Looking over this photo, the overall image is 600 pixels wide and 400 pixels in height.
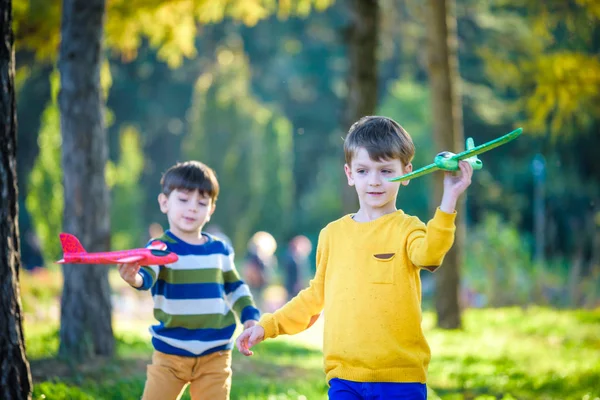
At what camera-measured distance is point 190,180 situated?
4.23 m

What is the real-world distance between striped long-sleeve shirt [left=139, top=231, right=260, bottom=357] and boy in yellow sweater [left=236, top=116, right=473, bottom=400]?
0.84m

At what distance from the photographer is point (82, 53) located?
6930 millimetres

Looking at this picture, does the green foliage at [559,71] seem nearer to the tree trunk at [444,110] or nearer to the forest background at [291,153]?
the forest background at [291,153]

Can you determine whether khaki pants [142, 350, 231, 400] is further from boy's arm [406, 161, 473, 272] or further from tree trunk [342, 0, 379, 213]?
tree trunk [342, 0, 379, 213]

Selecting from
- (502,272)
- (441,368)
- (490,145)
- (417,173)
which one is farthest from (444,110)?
(490,145)

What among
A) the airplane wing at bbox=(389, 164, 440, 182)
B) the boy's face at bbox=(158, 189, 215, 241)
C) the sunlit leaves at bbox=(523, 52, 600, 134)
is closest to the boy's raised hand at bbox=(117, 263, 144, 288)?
the boy's face at bbox=(158, 189, 215, 241)

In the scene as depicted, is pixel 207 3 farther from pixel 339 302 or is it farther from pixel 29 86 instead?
pixel 29 86

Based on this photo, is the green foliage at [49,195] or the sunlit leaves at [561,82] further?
the green foliage at [49,195]

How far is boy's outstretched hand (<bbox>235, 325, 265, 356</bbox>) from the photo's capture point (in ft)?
11.8

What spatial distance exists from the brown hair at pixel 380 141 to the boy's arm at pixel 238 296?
43.8 inches

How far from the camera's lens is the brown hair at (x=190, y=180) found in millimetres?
4234

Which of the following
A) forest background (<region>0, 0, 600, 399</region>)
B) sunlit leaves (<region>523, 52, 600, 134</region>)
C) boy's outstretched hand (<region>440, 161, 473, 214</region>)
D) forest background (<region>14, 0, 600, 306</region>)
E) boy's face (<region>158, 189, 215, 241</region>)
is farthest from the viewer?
forest background (<region>14, 0, 600, 306</region>)

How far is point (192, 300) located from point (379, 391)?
1.20 meters

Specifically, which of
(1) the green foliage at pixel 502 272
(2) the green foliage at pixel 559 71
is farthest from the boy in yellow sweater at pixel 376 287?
(1) the green foliage at pixel 502 272
